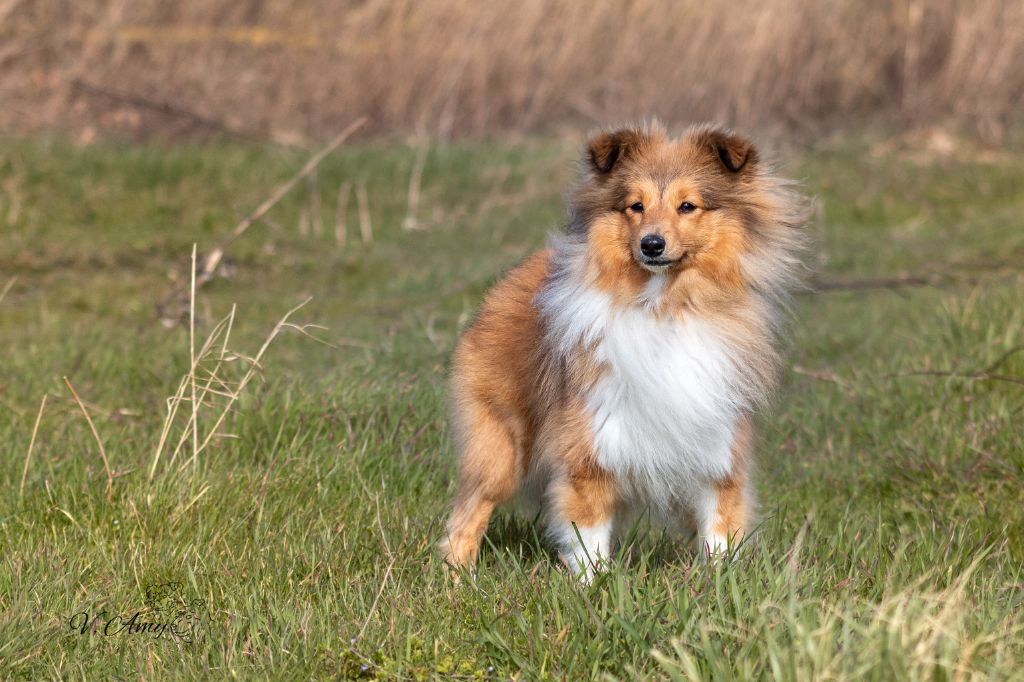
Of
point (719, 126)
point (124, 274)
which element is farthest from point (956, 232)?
point (719, 126)

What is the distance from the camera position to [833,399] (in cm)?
650

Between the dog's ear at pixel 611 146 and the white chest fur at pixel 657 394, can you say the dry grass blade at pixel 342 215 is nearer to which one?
the dog's ear at pixel 611 146

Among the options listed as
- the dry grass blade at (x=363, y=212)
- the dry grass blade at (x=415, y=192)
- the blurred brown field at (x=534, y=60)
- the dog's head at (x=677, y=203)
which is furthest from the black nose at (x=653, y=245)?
the blurred brown field at (x=534, y=60)

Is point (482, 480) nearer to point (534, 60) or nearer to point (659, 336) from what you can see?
point (659, 336)

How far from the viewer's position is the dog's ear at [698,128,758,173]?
4211 mm

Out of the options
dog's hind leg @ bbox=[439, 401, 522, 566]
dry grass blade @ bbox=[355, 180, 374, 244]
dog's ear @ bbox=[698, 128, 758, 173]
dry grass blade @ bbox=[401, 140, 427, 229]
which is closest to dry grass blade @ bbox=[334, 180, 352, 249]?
dry grass blade @ bbox=[355, 180, 374, 244]

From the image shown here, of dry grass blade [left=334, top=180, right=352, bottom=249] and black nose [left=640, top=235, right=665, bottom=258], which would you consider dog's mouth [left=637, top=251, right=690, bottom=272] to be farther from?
dry grass blade [left=334, top=180, right=352, bottom=249]

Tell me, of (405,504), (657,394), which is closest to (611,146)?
(657,394)

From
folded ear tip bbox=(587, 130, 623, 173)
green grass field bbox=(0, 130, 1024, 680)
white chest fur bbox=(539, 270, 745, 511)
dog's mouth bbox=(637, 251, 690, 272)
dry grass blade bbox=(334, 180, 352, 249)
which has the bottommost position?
dry grass blade bbox=(334, 180, 352, 249)

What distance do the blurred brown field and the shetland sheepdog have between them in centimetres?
1069

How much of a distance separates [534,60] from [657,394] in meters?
11.9

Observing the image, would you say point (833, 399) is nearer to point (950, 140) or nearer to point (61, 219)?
point (61, 219)

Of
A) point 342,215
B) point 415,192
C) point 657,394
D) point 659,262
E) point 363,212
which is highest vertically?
point 659,262

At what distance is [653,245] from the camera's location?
4.01 m
